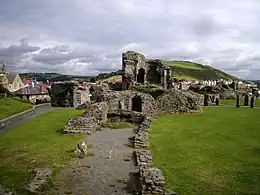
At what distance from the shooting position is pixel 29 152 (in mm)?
16016

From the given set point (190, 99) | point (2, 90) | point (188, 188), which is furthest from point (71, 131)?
point (2, 90)

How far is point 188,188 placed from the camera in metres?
10.8

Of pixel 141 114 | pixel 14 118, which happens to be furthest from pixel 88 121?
pixel 14 118

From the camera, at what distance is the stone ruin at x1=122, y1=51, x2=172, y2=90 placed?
47.2 m

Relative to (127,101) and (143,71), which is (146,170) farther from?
(143,71)

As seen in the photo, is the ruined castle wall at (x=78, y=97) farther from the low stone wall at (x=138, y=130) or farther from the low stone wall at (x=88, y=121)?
the low stone wall at (x=88, y=121)

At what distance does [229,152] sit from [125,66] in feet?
109

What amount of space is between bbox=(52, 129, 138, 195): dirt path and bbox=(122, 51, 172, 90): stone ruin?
29.5 m

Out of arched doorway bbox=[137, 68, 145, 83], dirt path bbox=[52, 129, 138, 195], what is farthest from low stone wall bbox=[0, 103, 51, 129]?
arched doorway bbox=[137, 68, 145, 83]

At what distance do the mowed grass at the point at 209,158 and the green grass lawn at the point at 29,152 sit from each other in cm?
489

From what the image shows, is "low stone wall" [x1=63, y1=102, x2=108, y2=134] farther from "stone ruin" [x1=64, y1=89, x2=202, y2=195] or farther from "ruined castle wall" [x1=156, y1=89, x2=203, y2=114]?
"ruined castle wall" [x1=156, y1=89, x2=203, y2=114]

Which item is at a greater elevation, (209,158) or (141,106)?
(141,106)

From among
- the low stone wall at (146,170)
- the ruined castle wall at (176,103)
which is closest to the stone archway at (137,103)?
the ruined castle wall at (176,103)

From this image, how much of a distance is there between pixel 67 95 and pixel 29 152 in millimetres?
33574
